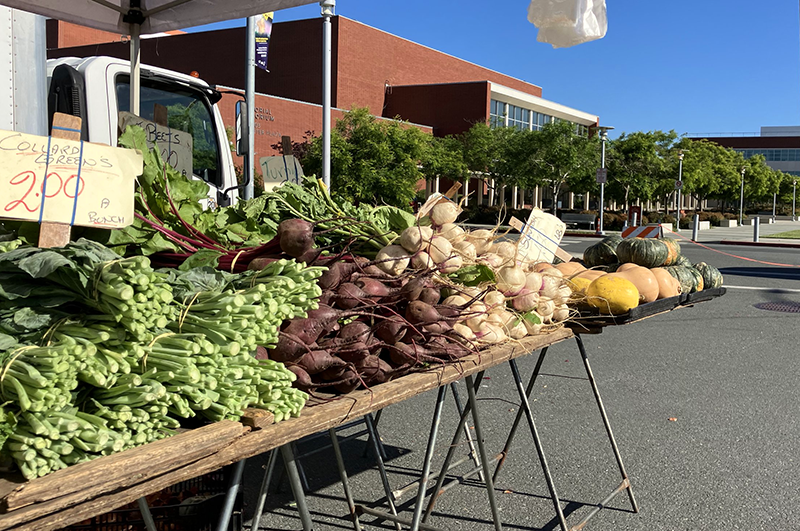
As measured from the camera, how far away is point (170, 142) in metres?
4.66

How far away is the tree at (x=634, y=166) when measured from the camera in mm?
42781

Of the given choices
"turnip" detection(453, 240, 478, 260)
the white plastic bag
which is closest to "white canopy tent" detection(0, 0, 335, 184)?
the white plastic bag

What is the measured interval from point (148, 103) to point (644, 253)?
474 cm

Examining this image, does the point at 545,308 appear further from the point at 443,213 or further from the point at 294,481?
the point at 294,481

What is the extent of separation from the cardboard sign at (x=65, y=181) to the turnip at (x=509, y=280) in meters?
1.66

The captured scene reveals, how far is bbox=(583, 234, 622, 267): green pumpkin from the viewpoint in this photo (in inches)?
205

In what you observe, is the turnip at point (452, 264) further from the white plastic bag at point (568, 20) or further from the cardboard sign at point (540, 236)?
the white plastic bag at point (568, 20)

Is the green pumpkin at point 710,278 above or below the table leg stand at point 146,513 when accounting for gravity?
above

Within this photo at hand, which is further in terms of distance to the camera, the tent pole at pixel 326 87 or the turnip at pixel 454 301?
the tent pole at pixel 326 87

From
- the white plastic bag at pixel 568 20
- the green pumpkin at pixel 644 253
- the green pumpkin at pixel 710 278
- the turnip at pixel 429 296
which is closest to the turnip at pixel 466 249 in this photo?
the turnip at pixel 429 296

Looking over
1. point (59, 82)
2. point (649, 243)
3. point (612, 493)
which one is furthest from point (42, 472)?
point (59, 82)

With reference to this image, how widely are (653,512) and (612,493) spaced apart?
0.81 ft

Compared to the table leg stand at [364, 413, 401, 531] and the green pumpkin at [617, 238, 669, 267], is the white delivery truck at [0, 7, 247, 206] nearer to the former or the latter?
the table leg stand at [364, 413, 401, 531]

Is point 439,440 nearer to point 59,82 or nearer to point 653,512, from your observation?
point 653,512
